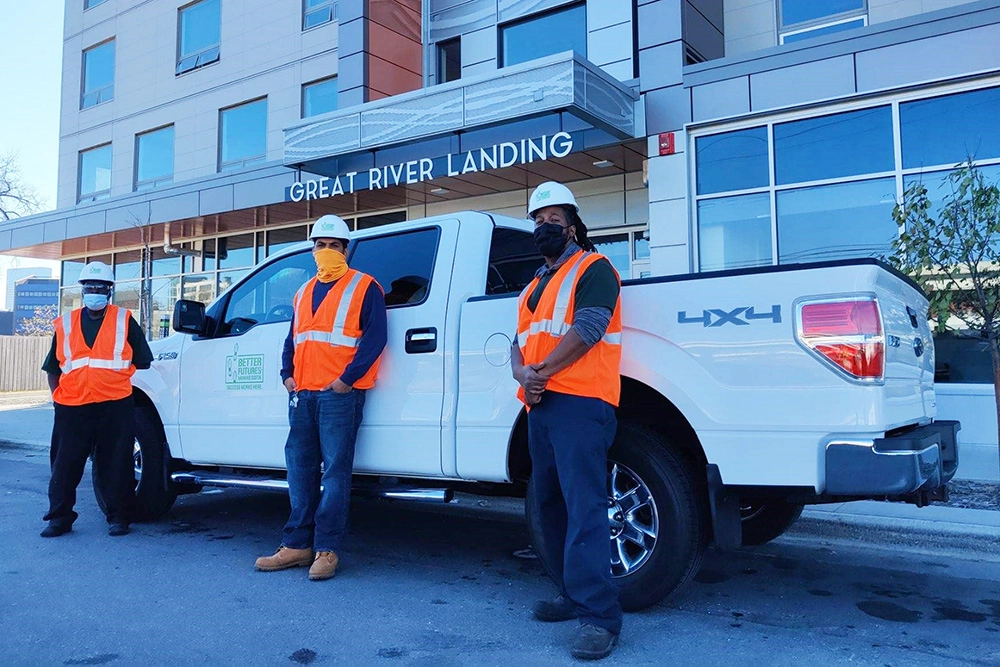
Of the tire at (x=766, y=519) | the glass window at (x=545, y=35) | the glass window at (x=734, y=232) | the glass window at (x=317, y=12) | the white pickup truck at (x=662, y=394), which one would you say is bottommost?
the tire at (x=766, y=519)

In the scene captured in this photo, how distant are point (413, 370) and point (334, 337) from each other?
1.62 ft

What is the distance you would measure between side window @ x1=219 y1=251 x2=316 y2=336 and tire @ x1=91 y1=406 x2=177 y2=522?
1.07 m

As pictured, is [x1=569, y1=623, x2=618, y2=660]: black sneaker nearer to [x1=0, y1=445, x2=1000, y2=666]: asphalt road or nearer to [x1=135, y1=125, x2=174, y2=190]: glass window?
[x1=0, y1=445, x2=1000, y2=666]: asphalt road

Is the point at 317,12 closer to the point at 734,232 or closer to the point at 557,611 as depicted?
the point at 734,232

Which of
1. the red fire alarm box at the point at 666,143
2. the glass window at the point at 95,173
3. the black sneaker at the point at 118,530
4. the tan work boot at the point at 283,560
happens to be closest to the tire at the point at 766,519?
the tan work boot at the point at 283,560

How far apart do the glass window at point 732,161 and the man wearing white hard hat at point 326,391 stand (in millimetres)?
7074

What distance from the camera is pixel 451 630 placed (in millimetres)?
3688

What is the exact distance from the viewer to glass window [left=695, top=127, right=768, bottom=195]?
10242 millimetres

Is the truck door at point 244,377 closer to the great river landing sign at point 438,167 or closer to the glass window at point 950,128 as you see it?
the great river landing sign at point 438,167

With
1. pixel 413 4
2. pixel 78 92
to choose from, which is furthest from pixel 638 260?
pixel 78 92

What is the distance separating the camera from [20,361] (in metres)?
23.7

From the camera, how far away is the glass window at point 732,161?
33.6 feet

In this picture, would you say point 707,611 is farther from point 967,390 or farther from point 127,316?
point 967,390

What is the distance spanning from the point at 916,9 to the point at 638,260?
16.0 ft
